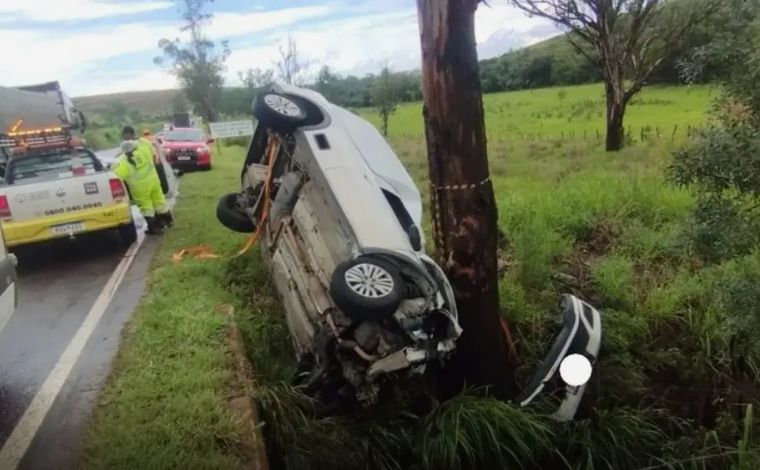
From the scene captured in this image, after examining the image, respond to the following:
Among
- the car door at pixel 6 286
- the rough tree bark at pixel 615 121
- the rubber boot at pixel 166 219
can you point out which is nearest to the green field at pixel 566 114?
the rough tree bark at pixel 615 121

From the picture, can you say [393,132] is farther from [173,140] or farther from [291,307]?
[291,307]

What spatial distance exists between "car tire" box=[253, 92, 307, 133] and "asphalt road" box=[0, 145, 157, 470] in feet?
6.54

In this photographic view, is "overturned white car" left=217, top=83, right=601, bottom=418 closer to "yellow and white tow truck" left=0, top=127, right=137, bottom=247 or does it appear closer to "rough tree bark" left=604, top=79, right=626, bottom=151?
"yellow and white tow truck" left=0, top=127, right=137, bottom=247

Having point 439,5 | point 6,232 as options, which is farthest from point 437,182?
point 6,232

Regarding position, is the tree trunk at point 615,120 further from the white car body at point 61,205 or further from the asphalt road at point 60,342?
the white car body at point 61,205

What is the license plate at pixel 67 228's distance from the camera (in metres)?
7.63

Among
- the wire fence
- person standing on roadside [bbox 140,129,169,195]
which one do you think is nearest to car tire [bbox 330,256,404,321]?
person standing on roadside [bbox 140,129,169,195]

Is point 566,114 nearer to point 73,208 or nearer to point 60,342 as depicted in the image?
point 73,208

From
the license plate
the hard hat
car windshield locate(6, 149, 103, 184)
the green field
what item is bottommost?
the green field

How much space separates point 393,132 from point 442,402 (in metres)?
20.9

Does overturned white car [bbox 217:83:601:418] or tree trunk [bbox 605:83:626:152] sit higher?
overturned white car [bbox 217:83:601:418]

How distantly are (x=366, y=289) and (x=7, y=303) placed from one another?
2499 mm

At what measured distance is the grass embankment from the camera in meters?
3.33

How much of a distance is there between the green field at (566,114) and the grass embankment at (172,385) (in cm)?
1216
